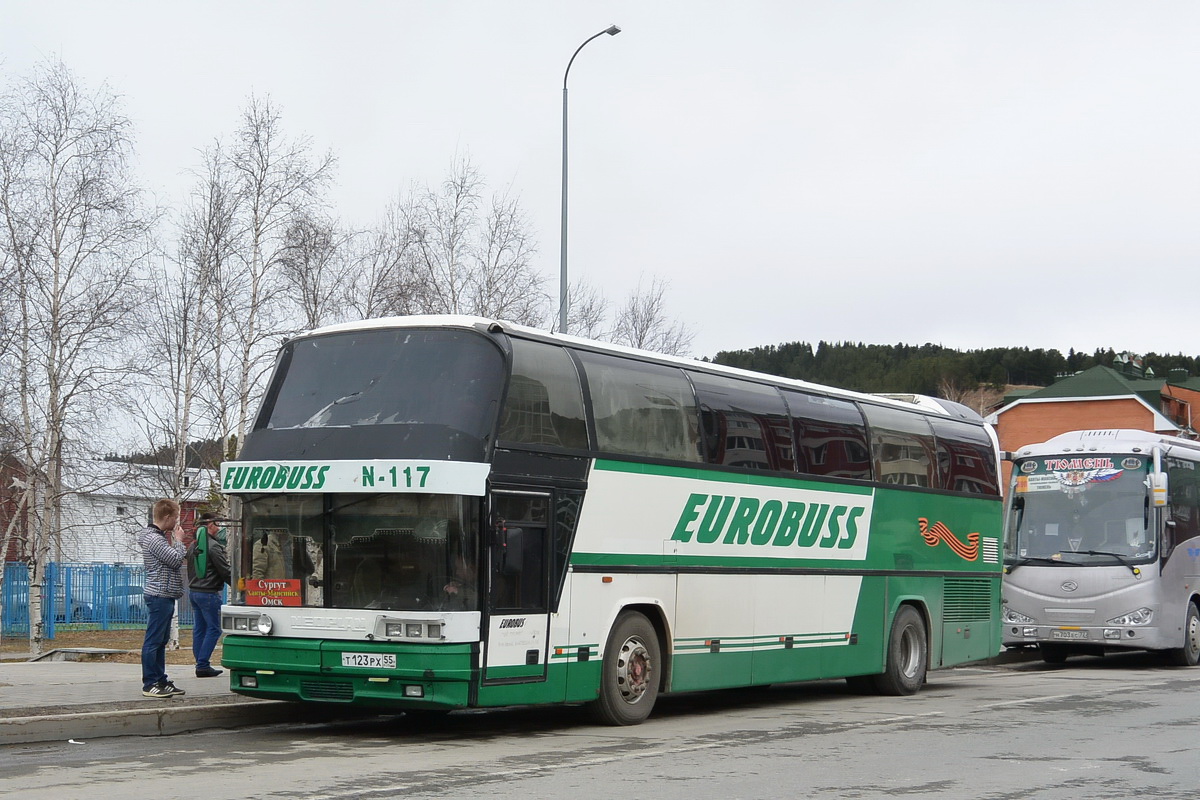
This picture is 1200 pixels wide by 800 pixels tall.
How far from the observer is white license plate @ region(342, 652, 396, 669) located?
1120 centimetres

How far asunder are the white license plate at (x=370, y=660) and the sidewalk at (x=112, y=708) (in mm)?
1603

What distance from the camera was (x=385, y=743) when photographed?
1140cm

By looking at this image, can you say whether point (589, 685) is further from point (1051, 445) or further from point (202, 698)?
point (1051, 445)

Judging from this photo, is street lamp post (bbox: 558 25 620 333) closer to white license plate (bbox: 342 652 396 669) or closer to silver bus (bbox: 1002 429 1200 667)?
silver bus (bbox: 1002 429 1200 667)

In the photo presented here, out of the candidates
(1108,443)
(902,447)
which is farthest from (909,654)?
(1108,443)

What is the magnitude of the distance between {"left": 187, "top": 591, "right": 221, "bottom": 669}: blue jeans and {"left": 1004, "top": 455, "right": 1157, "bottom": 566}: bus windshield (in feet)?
A: 44.4

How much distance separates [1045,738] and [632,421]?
4.52 metres

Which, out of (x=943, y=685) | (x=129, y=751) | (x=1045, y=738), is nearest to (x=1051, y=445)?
(x=943, y=685)

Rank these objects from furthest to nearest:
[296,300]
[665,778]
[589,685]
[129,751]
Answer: [296,300] → [589,685] → [129,751] → [665,778]

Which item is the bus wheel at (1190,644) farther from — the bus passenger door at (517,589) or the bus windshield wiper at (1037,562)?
the bus passenger door at (517,589)

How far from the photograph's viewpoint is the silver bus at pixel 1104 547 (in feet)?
72.3

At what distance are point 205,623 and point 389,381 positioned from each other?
4.96 m

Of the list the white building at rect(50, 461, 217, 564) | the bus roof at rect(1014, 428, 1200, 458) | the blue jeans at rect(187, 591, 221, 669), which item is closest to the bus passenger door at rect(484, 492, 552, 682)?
the blue jeans at rect(187, 591, 221, 669)

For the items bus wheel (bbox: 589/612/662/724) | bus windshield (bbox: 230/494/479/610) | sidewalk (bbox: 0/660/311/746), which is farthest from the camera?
bus wheel (bbox: 589/612/662/724)
